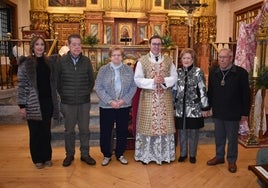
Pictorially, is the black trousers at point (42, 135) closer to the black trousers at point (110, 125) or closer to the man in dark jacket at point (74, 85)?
the man in dark jacket at point (74, 85)

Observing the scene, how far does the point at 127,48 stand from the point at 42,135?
4229 mm

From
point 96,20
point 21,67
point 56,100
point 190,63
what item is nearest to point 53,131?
point 56,100

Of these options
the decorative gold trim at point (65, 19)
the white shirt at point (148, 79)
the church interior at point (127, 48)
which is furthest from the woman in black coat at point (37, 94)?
the decorative gold trim at point (65, 19)

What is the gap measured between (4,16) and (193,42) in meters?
7.32

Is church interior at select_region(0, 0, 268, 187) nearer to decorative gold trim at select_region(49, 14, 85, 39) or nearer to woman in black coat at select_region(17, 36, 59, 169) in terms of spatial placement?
decorative gold trim at select_region(49, 14, 85, 39)

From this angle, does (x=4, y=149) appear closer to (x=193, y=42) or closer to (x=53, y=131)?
(x=53, y=131)

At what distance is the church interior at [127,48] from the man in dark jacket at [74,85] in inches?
23.2

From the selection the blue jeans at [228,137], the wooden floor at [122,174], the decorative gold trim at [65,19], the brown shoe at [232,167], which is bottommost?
the wooden floor at [122,174]

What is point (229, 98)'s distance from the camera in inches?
138

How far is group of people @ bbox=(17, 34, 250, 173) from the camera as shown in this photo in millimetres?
3490

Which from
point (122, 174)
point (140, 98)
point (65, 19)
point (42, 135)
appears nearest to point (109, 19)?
point (65, 19)

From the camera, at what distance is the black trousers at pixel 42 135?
357 centimetres

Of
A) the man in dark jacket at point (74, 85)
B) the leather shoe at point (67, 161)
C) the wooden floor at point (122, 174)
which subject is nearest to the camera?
the wooden floor at point (122, 174)

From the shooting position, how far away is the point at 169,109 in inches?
147
